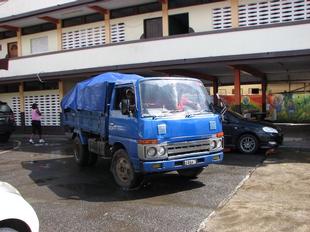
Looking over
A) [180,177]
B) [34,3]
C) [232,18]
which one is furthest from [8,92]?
[180,177]

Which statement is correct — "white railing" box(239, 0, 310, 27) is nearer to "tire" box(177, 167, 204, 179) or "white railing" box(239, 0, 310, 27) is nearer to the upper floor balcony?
the upper floor balcony

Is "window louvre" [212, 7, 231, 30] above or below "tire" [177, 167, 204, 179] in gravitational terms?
above

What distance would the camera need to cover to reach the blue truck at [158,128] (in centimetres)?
830

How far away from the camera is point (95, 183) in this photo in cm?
987

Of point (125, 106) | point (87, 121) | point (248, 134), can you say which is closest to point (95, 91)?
point (87, 121)

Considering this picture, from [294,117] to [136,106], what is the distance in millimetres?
24252

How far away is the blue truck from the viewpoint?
830cm

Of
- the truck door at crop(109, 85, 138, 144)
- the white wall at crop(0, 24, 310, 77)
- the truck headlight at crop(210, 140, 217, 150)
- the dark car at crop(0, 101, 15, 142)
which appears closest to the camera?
the truck door at crop(109, 85, 138, 144)

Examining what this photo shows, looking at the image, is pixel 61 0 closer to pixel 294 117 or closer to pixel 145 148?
pixel 145 148

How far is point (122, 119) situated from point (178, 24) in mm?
10863

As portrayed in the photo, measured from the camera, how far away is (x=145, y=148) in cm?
823

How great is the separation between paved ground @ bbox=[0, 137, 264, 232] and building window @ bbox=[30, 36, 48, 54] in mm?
12249

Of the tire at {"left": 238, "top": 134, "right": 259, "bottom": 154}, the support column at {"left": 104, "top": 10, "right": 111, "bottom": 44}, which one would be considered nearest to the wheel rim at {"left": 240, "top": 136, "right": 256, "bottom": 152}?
the tire at {"left": 238, "top": 134, "right": 259, "bottom": 154}

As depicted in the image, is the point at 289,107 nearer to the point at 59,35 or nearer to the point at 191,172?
the point at 59,35
